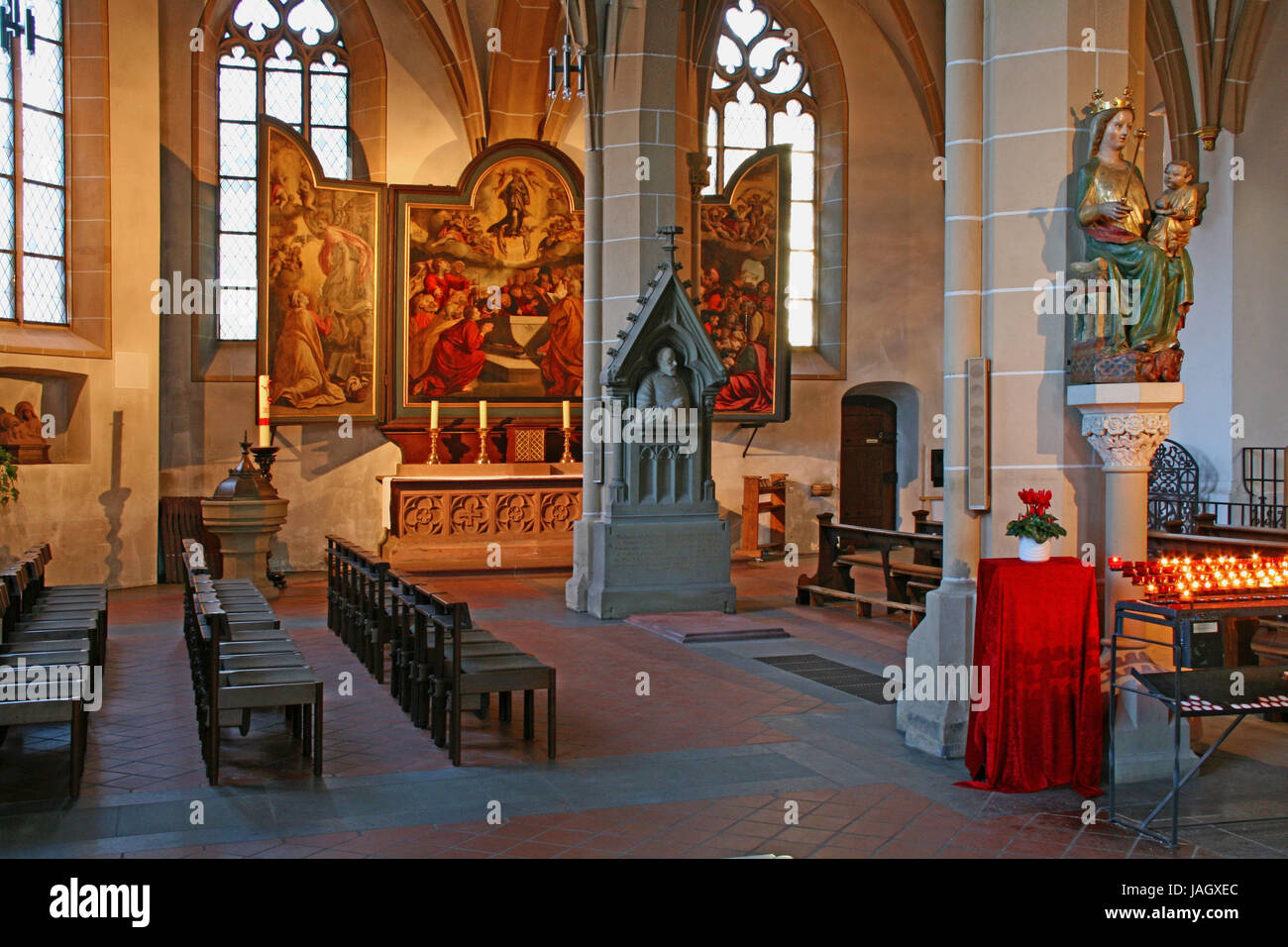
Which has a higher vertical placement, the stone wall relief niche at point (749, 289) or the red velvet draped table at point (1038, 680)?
the stone wall relief niche at point (749, 289)

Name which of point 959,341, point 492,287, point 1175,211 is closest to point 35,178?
point 492,287

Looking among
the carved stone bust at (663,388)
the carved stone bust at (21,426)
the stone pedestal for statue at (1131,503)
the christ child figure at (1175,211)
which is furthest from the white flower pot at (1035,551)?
the carved stone bust at (21,426)

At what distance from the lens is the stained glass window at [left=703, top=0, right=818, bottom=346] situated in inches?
719

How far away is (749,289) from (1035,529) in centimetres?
1003

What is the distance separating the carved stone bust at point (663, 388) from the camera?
36.9 feet

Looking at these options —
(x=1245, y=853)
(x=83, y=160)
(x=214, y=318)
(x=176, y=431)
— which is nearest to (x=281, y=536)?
(x=176, y=431)

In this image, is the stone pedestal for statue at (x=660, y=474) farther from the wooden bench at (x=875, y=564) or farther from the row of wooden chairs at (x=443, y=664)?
the row of wooden chairs at (x=443, y=664)

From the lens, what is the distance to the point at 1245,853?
4.75 metres

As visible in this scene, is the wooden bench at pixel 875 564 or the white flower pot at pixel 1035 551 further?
the wooden bench at pixel 875 564

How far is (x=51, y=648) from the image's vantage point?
21.4 ft

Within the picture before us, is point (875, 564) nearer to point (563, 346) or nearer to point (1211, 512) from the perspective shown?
point (563, 346)

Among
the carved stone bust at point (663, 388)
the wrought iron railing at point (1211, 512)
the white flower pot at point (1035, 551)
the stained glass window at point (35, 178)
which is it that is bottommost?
the wrought iron railing at point (1211, 512)

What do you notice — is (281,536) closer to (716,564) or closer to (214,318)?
(214,318)

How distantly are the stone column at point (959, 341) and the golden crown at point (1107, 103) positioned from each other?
0.60 metres
